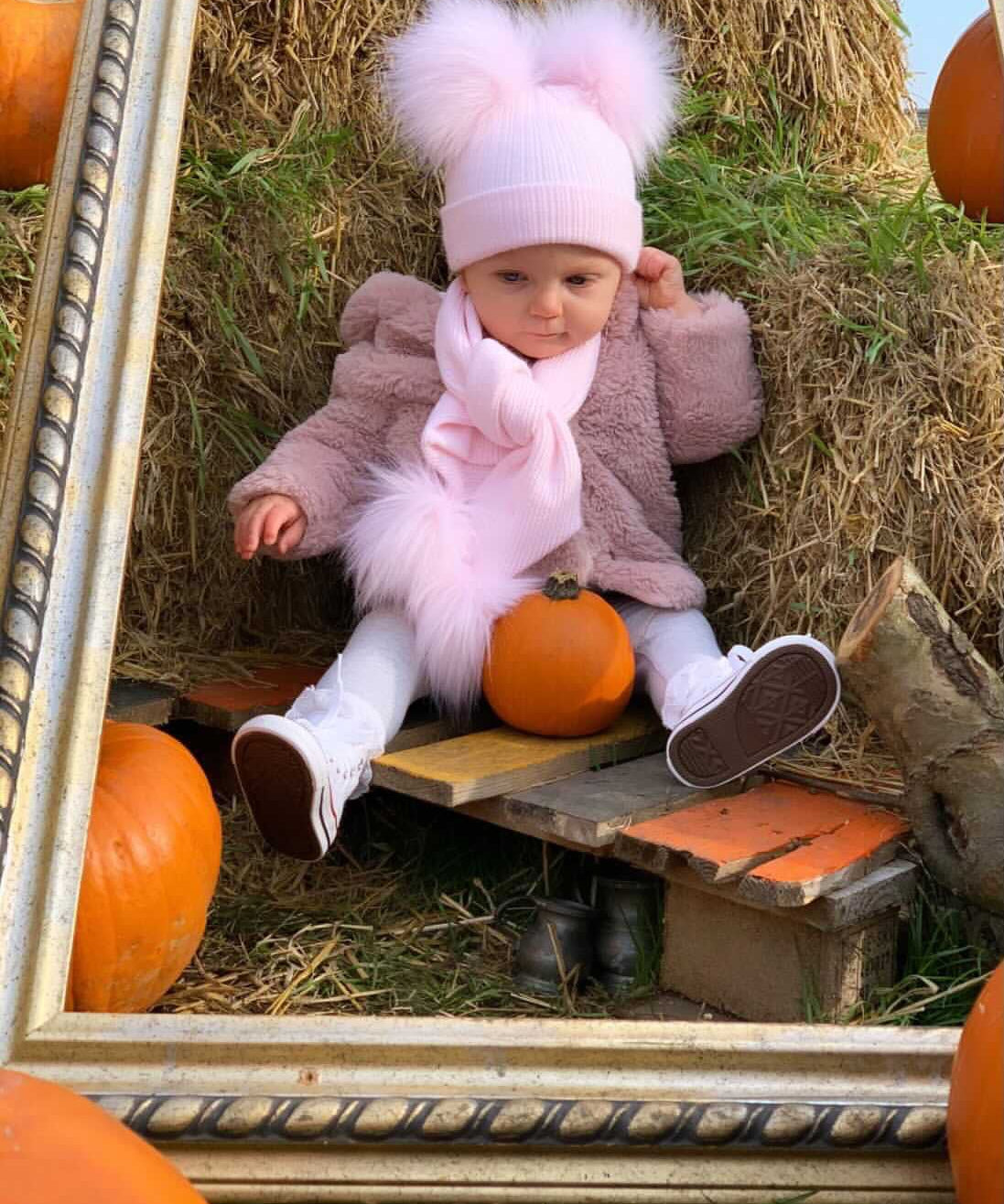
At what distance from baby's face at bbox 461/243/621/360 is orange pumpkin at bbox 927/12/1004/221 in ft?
2.14

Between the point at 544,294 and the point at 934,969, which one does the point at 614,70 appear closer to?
the point at 544,294

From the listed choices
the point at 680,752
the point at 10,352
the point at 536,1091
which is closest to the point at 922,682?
the point at 680,752

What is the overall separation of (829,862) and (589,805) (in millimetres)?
292

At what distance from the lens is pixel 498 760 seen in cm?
184

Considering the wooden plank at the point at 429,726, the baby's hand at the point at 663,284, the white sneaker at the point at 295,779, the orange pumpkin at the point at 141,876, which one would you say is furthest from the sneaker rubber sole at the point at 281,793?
the baby's hand at the point at 663,284

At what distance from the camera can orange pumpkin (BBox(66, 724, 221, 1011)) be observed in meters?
1.44

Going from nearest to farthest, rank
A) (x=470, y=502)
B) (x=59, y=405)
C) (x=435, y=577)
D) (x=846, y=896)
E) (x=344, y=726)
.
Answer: (x=59, y=405)
(x=846, y=896)
(x=344, y=726)
(x=435, y=577)
(x=470, y=502)

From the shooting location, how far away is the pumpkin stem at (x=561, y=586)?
1963 millimetres

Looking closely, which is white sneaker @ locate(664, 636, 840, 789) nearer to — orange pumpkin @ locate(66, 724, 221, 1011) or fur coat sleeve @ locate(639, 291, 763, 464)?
fur coat sleeve @ locate(639, 291, 763, 464)

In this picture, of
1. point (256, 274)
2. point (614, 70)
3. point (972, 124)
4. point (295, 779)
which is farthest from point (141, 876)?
point (972, 124)

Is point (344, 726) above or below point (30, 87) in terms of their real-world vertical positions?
below

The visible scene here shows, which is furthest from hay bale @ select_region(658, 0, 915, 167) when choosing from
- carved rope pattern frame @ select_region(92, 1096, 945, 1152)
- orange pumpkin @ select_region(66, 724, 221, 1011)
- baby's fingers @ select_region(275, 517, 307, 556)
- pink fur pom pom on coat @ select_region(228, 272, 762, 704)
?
carved rope pattern frame @ select_region(92, 1096, 945, 1152)

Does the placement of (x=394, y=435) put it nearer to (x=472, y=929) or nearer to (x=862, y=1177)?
(x=472, y=929)

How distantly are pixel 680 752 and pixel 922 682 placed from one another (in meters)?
0.31
